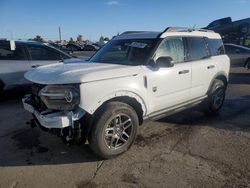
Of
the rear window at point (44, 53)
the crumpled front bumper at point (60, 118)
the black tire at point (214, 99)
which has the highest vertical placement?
the rear window at point (44, 53)

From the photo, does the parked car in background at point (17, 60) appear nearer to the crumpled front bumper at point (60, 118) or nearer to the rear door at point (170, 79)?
the crumpled front bumper at point (60, 118)

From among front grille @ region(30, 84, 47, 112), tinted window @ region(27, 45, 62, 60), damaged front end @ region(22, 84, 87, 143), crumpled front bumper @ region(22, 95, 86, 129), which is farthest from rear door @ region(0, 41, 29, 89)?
crumpled front bumper @ region(22, 95, 86, 129)

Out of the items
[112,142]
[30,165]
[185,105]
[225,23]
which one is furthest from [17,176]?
[225,23]

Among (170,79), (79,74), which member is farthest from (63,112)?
(170,79)

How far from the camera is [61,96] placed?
150 inches

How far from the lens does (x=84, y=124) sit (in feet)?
12.8

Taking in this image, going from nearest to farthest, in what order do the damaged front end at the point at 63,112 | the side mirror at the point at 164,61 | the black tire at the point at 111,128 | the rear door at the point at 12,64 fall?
the damaged front end at the point at 63,112 < the black tire at the point at 111,128 < the side mirror at the point at 164,61 < the rear door at the point at 12,64

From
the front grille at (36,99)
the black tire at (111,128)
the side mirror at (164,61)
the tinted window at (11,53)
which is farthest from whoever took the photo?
the tinted window at (11,53)

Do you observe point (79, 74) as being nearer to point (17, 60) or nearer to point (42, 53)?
point (17, 60)

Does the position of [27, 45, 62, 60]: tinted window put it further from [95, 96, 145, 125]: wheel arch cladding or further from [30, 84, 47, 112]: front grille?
[95, 96, 145, 125]: wheel arch cladding

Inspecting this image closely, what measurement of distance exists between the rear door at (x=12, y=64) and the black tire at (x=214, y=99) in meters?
4.50

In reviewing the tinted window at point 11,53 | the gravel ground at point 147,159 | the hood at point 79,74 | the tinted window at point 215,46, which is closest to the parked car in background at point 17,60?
the tinted window at point 11,53

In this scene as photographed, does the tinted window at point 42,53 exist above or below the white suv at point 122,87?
above

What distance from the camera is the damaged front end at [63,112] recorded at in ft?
Answer: 12.2
